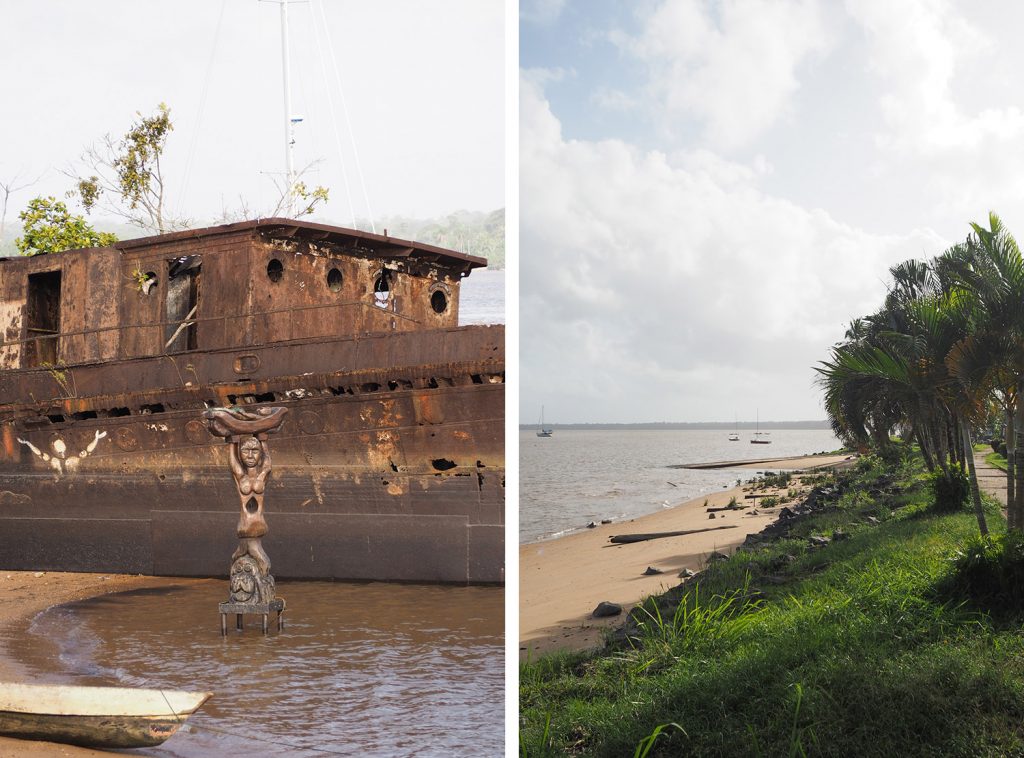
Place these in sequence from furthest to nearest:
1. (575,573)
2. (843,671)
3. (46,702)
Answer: (575,573) < (46,702) < (843,671)

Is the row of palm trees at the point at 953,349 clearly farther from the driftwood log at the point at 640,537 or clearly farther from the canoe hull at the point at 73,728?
the canoe hull at the point at 73,728

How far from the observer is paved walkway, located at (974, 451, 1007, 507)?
3.76m

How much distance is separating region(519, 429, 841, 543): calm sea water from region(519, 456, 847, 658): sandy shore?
49 centimetres

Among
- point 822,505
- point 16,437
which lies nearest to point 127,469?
point 16,437

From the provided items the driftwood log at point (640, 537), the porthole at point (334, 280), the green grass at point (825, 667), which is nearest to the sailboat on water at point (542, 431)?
the green grass at point (825, 667)

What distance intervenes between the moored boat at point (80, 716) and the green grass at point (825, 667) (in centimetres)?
165

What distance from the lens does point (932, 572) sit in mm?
3688

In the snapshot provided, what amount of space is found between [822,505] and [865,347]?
10.3ft

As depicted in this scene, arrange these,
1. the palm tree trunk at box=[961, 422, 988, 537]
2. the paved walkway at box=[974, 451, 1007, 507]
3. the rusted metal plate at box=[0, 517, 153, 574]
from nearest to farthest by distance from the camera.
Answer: the palm tree trunk at box=[961, 422, 988, 537]
the paved walkway at box=[974, 451, 1007, 507]
the rusted metal plate at box=[0, 517, 153, 574]

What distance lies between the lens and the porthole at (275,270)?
30.5ft

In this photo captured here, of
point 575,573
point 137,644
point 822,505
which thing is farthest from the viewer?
point 822,505

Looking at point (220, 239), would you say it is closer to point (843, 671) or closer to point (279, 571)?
point (279, 571)

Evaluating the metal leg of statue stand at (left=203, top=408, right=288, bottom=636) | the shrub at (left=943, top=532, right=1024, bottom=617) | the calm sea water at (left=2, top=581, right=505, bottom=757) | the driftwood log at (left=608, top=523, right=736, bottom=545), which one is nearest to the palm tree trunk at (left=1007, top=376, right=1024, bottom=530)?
the shrub at (left=943, top=532, right=1024, bottom=617)

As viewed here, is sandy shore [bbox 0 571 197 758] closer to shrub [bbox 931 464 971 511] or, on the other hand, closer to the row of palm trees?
the row of palm trees
